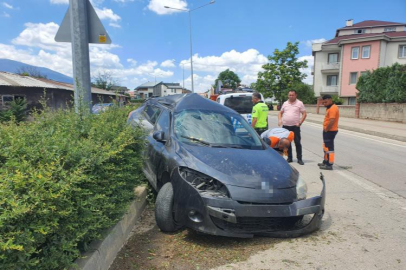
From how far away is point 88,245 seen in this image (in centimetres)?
267

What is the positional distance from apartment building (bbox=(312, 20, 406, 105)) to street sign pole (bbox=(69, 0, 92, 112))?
36442 millimetres

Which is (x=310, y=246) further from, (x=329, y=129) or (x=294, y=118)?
(x=294, y=118)

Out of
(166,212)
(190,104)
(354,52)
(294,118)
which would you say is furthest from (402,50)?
(166,212)

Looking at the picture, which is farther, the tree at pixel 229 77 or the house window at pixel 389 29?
the tree at pixel 229 77

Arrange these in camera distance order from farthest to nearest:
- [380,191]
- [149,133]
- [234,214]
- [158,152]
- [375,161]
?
1. [375,161]
2. [380,191]
3. [149,133]
4. [158,152]
5. [234,214]

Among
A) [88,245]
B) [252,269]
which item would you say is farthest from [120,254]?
[252,269]

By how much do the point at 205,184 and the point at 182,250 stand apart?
0.74 meters

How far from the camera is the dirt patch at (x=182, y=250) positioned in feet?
9.77

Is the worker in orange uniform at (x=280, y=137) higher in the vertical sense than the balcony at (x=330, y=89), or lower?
lower

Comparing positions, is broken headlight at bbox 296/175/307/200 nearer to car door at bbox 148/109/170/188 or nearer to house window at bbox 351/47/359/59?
car door at bbox 148/109/170/188

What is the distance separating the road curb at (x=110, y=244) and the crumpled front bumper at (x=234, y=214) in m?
0.62

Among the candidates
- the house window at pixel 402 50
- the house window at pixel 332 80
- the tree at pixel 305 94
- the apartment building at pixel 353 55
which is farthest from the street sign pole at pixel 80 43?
the house window at pixel 332 80

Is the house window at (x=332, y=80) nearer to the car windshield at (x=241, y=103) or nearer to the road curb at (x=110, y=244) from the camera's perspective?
the car windshield at (x=241, y=103)

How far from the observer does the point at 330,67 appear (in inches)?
1725
